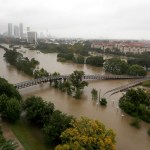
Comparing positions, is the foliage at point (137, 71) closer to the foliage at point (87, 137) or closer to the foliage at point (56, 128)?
the foliage at point (56, 128)

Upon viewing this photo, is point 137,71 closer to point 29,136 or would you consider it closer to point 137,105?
point 137,105

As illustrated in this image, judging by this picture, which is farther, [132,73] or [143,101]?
[132,73]

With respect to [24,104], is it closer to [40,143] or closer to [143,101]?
[40,143]

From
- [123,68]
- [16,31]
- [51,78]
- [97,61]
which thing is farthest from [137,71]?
[16,31]

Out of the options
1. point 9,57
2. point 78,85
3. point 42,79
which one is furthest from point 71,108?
point 9,57

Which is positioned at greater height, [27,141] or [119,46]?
[119,46]

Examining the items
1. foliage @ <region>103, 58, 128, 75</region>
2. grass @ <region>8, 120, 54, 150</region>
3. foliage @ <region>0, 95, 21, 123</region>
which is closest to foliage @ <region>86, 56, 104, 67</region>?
foliage @ <region>103, 58, 128, 75</region>
